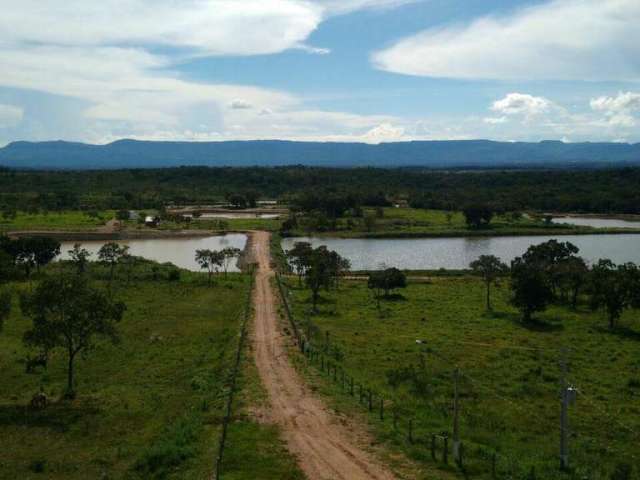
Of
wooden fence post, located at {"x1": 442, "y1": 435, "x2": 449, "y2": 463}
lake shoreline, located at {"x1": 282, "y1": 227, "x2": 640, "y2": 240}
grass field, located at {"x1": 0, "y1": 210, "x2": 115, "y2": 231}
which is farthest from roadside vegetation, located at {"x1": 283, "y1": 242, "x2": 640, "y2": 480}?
grass field, located at {"x1": 0, "y1": 210, "x2": 115, "y2": 231}

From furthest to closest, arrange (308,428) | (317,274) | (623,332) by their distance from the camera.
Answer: (317,274), (623,332), (308,428)

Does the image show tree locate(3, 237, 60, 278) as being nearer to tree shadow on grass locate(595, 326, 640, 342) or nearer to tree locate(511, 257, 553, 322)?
tree locate(511, 257, 553, 322)

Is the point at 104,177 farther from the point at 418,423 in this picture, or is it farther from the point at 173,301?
the point at 418,423

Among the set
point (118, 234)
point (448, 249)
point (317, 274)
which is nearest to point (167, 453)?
point (317, 274)

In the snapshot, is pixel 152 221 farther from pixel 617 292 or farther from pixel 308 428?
pixel 308 428

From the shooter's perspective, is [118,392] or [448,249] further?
[448,249]

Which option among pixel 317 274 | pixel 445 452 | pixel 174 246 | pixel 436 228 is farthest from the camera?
pixel 436 228

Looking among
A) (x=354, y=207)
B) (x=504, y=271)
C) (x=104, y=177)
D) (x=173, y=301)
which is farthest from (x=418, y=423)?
(x=104, y=177)
